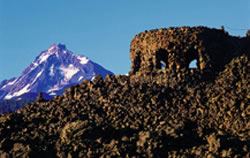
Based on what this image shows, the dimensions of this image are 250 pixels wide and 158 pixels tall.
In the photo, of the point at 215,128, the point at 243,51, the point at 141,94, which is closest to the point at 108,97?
the point at 141,94

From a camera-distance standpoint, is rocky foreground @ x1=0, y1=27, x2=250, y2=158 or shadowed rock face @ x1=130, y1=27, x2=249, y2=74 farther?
shadowed rock face @ x1=130, y1=27, x2=249, y2=74

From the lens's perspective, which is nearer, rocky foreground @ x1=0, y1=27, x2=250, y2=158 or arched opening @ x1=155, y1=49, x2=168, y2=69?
rocky foreground @ x1=0, y1=27, x2=250, y2=158

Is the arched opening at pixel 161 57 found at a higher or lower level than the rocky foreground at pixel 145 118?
higher

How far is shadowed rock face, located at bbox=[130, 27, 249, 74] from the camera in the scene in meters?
31.8

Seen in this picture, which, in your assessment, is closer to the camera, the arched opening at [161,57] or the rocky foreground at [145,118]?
the rocky foreground at [145,118]

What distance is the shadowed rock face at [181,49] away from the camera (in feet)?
104

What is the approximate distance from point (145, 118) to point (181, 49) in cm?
770

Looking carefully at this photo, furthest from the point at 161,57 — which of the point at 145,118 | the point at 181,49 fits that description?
the point at 145,118

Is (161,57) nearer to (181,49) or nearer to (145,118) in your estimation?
(181,49)

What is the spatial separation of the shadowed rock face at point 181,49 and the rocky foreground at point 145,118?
0.27m

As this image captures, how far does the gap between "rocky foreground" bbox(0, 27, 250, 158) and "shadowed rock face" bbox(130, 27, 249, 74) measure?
0.27 meters

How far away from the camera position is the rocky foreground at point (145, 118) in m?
22.9

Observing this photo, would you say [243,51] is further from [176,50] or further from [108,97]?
[108,97]

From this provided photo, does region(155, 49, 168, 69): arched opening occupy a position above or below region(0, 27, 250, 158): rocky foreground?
above
